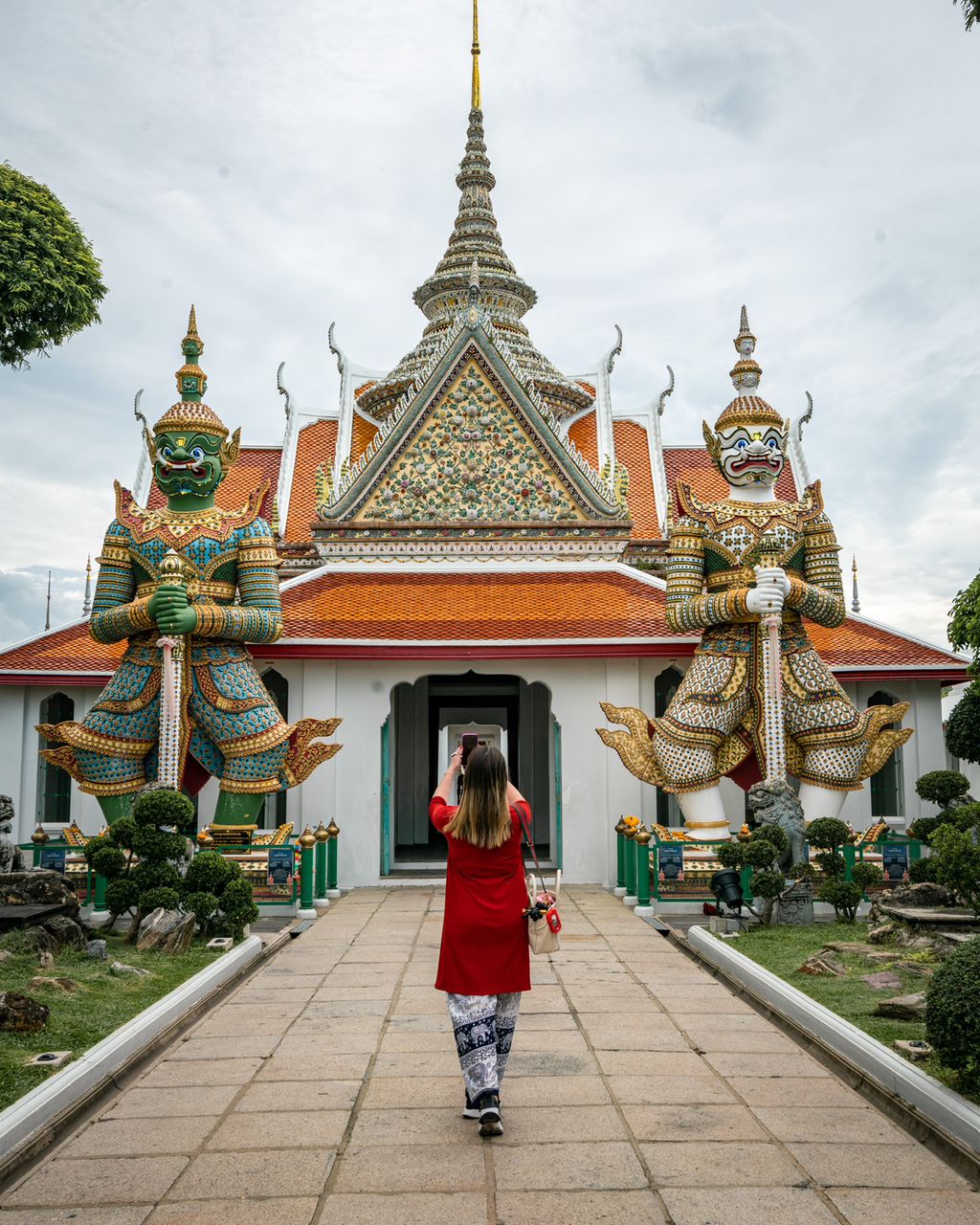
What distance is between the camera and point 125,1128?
176 inches

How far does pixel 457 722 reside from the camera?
1630 centimetres

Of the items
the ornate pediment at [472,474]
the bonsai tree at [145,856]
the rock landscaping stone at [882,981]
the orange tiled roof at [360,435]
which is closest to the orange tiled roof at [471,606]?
the ornate pediment at [472,474]

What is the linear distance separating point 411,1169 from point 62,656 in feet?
33.1

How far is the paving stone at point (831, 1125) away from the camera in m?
Result: 4.30

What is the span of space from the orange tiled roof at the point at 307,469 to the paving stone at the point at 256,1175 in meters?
12.2

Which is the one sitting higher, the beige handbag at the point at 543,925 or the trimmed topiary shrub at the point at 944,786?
the trimmed topiary shrub at the point at 944,786

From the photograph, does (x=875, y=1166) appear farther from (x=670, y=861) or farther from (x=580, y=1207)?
(x=670, y=861)

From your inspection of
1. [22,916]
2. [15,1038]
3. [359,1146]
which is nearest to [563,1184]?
[359,1146]

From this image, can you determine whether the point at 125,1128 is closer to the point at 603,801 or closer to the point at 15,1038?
the point at 15,1038

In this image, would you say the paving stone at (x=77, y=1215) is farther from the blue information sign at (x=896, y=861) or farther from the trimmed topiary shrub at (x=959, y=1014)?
the blue information sign at (x=896, y=861)

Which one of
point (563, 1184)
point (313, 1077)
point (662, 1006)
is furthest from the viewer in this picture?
point (662, 1006)

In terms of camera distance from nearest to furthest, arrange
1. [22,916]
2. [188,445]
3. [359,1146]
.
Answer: [359,1146] < [22,916] < [188,445]

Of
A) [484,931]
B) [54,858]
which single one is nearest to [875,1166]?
[484,931]

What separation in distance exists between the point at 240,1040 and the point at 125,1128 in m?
1.41
